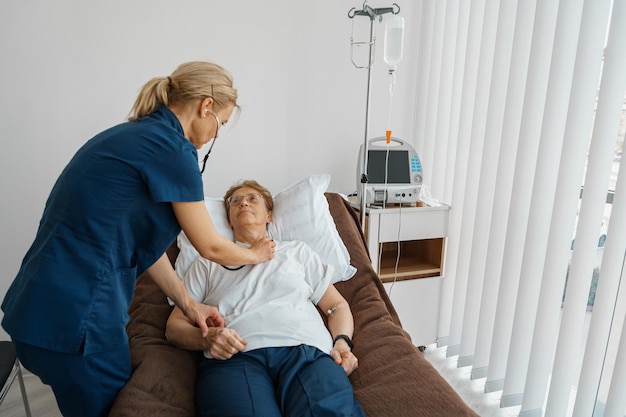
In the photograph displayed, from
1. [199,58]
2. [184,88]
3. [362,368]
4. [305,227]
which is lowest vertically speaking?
[362,368]

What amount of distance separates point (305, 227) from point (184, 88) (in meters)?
0.78

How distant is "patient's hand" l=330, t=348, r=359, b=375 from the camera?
1.34 metres

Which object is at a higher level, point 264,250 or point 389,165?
point 389,165

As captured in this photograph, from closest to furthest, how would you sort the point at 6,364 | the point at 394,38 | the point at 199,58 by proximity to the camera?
Answer: 1. the point at 6,364
2. the point at 394,38
3. the point at 199,58

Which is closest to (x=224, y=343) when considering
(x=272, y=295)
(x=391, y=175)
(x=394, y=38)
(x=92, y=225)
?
(x=272, y=295)

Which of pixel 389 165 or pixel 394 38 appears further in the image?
Result: pixel 389 165

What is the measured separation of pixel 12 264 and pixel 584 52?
2447 mm

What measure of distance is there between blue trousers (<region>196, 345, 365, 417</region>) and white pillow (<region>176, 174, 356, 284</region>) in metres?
0.47

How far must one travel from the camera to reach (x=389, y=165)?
85.4 inches

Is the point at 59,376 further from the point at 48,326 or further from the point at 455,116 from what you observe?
the point at 455,116

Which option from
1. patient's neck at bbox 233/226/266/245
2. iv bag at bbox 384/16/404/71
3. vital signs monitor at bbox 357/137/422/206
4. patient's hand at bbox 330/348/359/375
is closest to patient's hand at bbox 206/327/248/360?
patient's hand at bbox 330/348/359/375

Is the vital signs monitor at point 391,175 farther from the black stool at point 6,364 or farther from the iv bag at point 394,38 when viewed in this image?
the black stool at point 6,364

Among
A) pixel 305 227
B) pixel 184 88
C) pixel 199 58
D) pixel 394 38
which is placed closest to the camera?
pixel 184 88

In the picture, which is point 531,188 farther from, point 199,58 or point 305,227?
point 199,58
